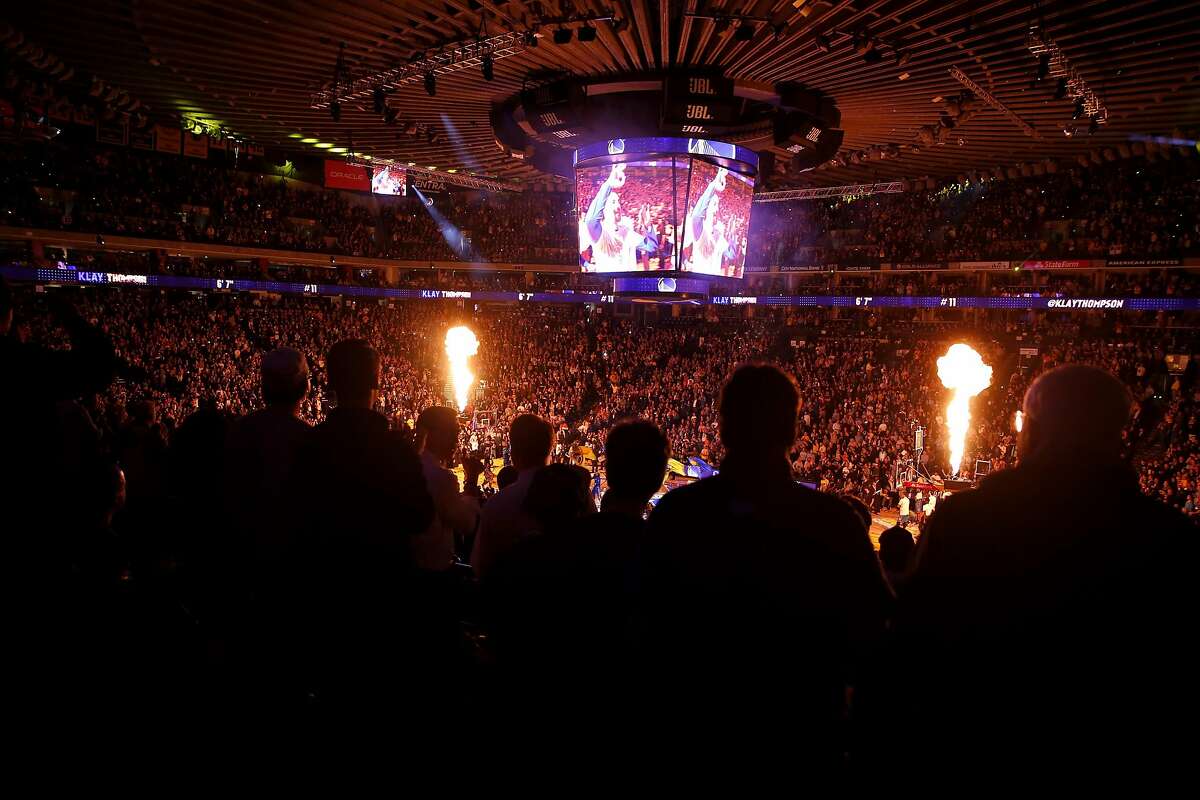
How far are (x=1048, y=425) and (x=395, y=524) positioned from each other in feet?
7.11

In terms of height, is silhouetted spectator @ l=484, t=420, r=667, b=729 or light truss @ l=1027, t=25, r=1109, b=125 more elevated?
light truss @ l=1027, t=25, r=1109, b=125

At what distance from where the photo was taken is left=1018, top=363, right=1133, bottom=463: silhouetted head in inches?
75.5

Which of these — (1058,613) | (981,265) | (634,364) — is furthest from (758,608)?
(634,364)

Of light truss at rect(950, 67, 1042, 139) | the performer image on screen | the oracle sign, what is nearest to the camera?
light truss at rect(950, 67, 1042, 139)

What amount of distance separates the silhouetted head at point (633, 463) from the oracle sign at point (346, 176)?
35.9 m

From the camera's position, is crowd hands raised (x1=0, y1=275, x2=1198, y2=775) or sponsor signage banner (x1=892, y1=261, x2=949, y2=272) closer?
crowd hands raised (x1=0, y1=275, x2=1198, y2=775)

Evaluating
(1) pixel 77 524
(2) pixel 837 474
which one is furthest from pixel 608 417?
(1) pixel 77 524

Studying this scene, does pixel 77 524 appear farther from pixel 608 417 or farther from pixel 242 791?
pixel 608 417

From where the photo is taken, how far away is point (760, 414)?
2018 mm

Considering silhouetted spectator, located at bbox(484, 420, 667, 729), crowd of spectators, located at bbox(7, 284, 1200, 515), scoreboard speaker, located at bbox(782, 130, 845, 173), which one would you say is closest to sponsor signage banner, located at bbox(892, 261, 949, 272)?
crowd of spectators, located at bbox(7, 284, 1200, 515)

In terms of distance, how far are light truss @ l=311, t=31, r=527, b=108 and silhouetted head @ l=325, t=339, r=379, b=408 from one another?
970 cm

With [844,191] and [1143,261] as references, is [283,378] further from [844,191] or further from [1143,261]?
[1143,261]

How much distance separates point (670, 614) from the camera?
1.96 m

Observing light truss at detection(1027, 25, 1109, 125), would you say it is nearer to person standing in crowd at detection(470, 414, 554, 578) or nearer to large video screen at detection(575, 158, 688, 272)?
large video screen at detection(575, 158, 688, 272)
